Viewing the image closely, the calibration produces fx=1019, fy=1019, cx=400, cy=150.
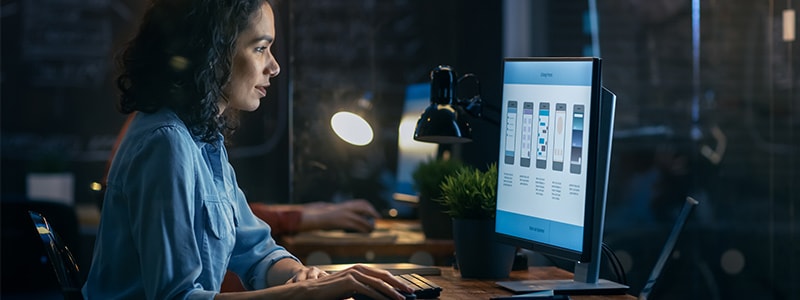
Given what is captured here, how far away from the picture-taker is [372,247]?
3.56 m

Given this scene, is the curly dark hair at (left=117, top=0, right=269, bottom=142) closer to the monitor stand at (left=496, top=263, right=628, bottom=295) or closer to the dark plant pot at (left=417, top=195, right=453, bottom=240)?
the monitor stand at (left=496, top=263, right=628, bottom=295)

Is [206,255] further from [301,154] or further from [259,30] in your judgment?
[301,154]

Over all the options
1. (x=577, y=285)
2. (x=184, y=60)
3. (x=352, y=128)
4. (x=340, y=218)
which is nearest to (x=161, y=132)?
(x=184, y=60)

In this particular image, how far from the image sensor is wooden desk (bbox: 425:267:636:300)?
2.18 metres

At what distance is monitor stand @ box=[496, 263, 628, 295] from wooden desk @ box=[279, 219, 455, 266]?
1.07m

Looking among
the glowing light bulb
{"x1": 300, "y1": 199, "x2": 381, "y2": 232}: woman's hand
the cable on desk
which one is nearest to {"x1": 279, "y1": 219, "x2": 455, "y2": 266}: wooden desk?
{"x1": 300, "y1": 199, "x2": 381, "y2": 232}: woman's hand

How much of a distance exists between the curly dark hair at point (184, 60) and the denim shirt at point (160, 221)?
0.15 ft

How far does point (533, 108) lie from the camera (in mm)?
2250

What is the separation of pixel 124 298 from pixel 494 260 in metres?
0.93

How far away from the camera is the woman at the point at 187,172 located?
181 centimetres

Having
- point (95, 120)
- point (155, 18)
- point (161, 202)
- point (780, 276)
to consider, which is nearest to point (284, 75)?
point (95, 120)

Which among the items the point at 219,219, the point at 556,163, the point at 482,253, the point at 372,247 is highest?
the point at 556,163

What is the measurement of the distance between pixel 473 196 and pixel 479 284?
9.1 inches

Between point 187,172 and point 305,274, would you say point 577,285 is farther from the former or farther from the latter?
point 187,172
